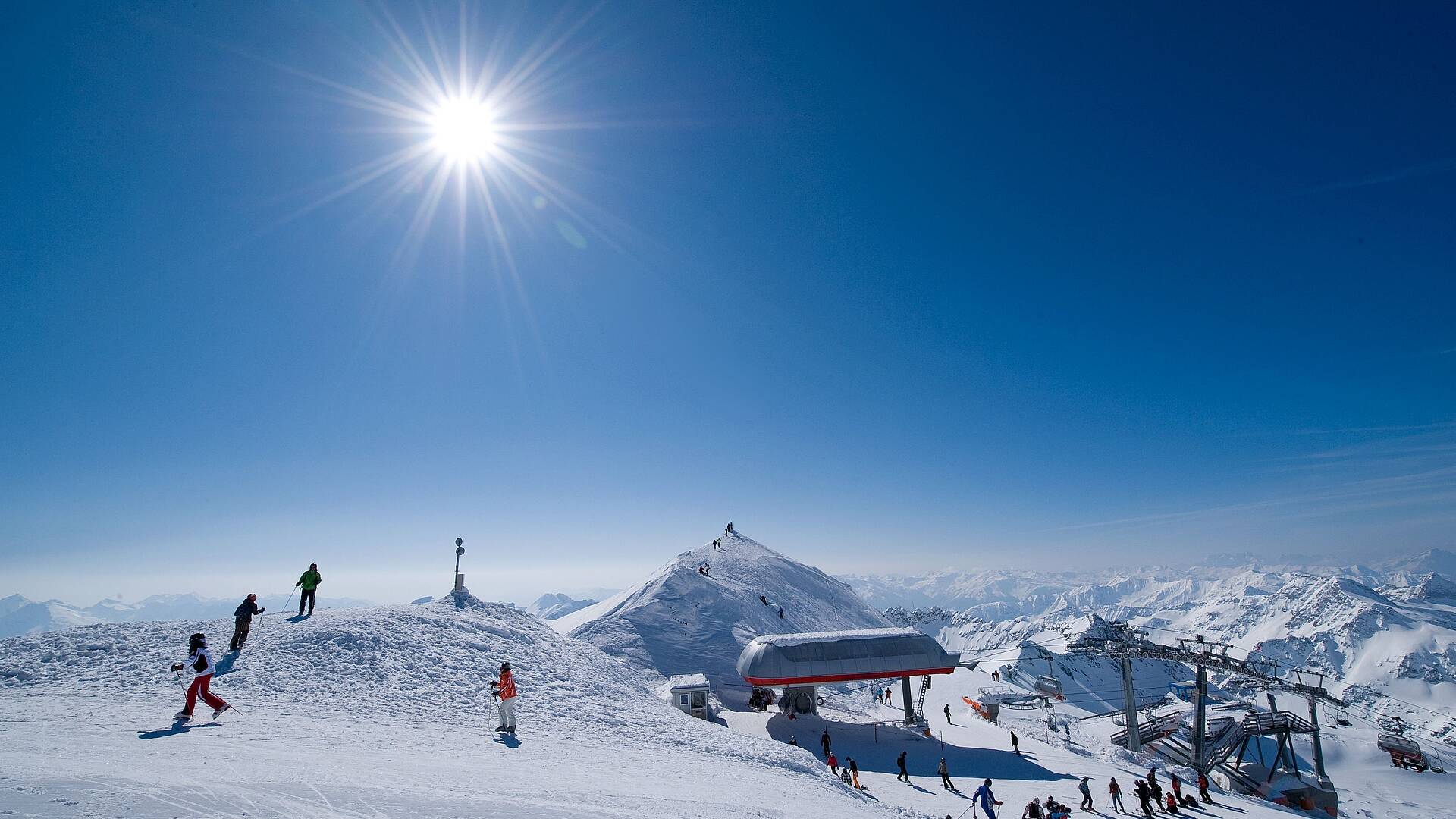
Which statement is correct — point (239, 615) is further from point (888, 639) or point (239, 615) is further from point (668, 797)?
point (888, 639)

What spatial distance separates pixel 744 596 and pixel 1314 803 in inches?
2045

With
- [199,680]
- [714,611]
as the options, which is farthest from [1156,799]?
[714,611]

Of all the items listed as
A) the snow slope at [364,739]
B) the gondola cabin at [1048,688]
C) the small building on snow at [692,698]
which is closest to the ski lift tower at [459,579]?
the snow slope at [364,739]

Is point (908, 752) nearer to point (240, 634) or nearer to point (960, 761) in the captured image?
point (960, 761)

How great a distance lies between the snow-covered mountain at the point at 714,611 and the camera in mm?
56250

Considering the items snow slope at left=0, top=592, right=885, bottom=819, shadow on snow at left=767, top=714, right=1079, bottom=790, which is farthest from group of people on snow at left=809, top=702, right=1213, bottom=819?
snow slope at left=0, top=592, right=885, bottom=819

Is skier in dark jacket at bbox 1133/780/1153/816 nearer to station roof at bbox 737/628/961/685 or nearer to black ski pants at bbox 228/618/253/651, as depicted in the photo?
station roof at bbox 737/628/961/685

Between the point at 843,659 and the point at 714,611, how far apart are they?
83.2 ft

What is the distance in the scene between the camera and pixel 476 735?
1653 cm

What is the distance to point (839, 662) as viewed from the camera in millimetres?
42031

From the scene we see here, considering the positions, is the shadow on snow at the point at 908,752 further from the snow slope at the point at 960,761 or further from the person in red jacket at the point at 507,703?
the person in red jacket at the point at 507,703

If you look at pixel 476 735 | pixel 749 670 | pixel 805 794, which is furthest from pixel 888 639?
pixel 476 735

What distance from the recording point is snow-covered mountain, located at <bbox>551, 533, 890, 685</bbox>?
56250mm

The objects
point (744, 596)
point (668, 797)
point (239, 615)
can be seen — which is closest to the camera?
point (668, 797)
